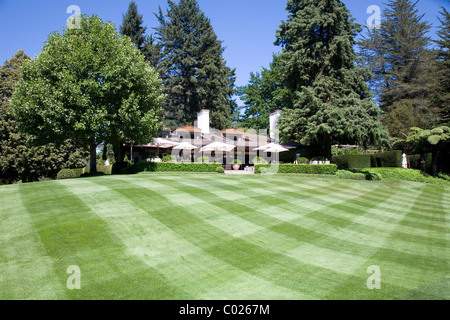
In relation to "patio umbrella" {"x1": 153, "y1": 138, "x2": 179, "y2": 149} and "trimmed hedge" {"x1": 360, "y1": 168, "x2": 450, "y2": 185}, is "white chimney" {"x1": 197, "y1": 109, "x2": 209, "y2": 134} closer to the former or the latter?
"patio umbrella" {"x1": 153, "y1": 138, "x2": 179, "y2": 149}

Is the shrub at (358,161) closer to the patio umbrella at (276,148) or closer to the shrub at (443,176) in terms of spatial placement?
the shrub at (443,176)

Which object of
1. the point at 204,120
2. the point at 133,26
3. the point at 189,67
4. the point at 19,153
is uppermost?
the point at 133,26

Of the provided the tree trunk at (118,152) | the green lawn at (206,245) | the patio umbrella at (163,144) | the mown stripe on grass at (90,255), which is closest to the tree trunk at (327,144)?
the green lawn at (206,245)

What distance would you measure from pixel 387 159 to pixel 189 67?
37472 mm

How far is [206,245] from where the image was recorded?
8.43m

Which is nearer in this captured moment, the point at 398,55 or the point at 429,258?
the point at 429,258

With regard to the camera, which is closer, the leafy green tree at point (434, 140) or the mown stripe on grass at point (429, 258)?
the mown stripe on grass at point (429, 258)

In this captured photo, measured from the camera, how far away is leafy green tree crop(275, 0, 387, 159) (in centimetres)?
2930

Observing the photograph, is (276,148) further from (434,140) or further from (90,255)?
(90,255)

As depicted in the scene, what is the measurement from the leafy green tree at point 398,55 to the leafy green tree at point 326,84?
19469 mm

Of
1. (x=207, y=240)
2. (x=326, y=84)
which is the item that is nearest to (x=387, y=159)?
(x=326, y=84)

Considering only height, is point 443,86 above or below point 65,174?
above

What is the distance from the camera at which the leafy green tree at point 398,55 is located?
49.0 m
